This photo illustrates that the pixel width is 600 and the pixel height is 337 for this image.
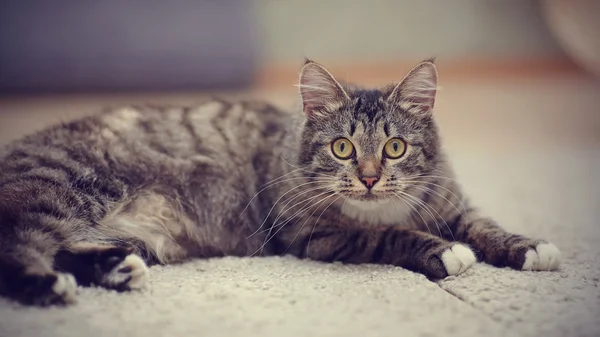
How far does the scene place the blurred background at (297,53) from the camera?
11.3 feet

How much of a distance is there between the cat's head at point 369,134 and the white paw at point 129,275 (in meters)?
0.49

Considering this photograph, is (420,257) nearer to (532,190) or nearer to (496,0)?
(532,190)

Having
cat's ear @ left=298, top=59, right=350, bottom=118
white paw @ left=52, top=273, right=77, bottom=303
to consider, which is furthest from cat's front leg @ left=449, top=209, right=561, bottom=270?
white paw @ left=52, top=273, right=77, bottom=303

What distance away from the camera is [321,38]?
4277 millimetres

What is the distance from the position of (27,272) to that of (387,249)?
0.79 meters

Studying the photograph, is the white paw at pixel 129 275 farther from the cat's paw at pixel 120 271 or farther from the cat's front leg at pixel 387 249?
the cat's front leg at pixel 387 249

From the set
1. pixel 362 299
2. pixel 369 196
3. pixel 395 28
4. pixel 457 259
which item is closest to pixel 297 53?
pixel 395 28

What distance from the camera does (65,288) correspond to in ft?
3.50

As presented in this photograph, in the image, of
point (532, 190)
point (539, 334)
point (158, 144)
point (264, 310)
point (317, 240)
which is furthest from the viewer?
point (532, 190)

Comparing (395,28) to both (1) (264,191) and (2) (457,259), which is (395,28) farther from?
(2) (457,259)

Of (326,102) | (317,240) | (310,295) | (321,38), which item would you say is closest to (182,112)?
(326,102)

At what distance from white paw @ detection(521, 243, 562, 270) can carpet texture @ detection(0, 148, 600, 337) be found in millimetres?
25

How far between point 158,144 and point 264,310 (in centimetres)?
71

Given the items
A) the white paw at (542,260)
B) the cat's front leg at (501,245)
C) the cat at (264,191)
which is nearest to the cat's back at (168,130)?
the cat at (264,191)
